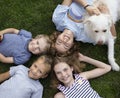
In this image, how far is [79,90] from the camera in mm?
4148

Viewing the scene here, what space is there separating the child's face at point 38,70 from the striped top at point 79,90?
31 centimetres

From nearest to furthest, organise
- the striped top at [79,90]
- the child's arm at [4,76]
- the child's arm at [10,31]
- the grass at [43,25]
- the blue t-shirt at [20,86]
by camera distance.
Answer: the blue t-shirt at [20,86] < the striped top at [79,90] < the child's arm at [4,76] < the grass at [43,25] < the child's arm at [10,31]

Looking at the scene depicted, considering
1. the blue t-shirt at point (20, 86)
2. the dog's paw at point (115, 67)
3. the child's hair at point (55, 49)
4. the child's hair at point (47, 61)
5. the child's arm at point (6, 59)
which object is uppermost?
the child's hair at point (55, 49)

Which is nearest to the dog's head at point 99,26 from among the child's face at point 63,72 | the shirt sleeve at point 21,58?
the child's face at point 63,72

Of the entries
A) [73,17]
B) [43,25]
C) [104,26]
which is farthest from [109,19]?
[43,25]

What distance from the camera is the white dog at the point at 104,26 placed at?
4.18 metres

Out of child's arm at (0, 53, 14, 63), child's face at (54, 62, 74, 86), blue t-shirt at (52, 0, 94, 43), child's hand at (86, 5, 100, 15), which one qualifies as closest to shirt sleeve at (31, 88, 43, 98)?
child's face at (54, 62, 74, 86)

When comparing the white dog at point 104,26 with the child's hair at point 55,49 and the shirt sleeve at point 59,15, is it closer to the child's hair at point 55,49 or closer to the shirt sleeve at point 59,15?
the child's hair at point 55,49

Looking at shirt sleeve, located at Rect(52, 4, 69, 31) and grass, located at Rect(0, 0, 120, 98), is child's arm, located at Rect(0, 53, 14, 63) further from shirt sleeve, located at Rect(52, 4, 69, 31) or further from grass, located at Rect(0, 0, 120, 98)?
shirt sleeve, located at Rect(52, 4, 69, 31)

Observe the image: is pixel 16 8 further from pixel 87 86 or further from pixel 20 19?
pixel 87 86

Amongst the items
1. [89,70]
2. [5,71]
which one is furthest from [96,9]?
[5,71]

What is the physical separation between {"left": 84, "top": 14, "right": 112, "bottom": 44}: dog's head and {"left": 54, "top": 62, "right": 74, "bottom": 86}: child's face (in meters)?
0.57

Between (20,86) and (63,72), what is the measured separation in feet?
1.84

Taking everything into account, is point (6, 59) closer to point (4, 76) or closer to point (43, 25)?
point (4, 76)
